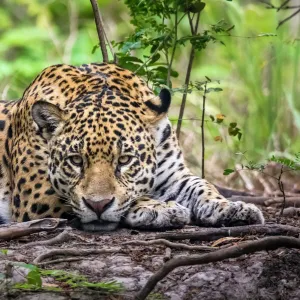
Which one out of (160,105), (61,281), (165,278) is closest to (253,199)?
(160,105)

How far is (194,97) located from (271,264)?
751cm

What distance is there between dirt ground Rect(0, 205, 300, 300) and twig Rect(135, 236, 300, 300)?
0.20m

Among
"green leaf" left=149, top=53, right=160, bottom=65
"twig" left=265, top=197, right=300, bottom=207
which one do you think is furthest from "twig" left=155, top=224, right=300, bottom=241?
"green leaf" left=149, top=53, right=160, bottom=65

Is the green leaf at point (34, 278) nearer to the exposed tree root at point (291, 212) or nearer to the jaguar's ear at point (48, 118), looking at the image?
the jaguar's ear at point (48, 118)

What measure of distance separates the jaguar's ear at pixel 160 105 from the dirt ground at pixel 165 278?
57.2 inches

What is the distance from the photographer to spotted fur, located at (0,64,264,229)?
6703 mm

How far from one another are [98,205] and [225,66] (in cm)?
992

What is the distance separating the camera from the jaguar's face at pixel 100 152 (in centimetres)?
660

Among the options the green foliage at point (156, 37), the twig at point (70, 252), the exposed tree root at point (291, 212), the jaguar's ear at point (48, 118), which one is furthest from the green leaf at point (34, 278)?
the green foliage at point (156, 37)

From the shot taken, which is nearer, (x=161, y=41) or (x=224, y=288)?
(x=224, y=288)

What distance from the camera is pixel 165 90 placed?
732cm

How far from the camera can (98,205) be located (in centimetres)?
652

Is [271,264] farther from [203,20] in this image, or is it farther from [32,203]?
[203,20]

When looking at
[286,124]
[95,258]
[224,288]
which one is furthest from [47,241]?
[286,124]
